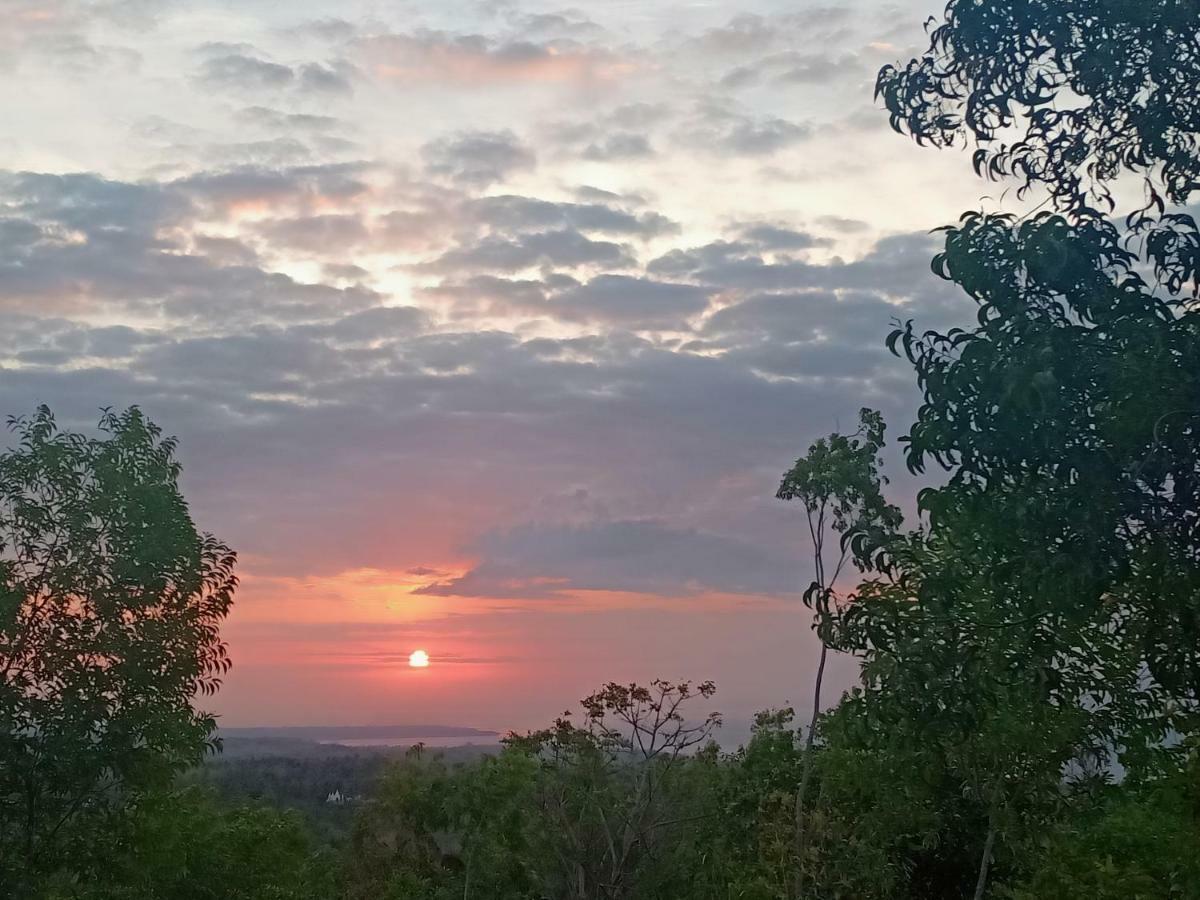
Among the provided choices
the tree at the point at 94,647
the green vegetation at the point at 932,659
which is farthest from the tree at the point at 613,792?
the tree at the point at 94,647

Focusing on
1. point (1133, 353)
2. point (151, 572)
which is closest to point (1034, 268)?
point (1133, 353)

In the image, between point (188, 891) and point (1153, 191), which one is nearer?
point (1153, 191)

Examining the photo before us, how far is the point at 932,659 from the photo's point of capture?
402 inches

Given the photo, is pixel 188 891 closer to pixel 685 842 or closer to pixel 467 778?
pixel 685 842

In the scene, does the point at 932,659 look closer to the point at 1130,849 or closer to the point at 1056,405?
the point at 1056,405

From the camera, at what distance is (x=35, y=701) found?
68.3 ft

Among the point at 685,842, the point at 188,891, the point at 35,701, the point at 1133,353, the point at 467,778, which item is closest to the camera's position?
the point at 1133,353

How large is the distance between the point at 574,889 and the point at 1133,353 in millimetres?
32824

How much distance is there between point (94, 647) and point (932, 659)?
1588 cm

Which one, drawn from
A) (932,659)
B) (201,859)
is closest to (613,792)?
(201,859)

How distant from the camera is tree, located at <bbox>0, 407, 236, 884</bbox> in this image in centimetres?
2075

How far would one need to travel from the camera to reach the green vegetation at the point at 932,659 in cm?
891

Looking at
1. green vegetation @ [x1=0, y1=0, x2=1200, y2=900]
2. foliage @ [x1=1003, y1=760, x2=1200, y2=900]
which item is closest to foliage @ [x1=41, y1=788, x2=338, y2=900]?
green vegetation @ [x1=0, y1=0, x2=1200, y2=900]

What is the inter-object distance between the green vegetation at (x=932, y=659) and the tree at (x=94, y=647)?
5 cm
